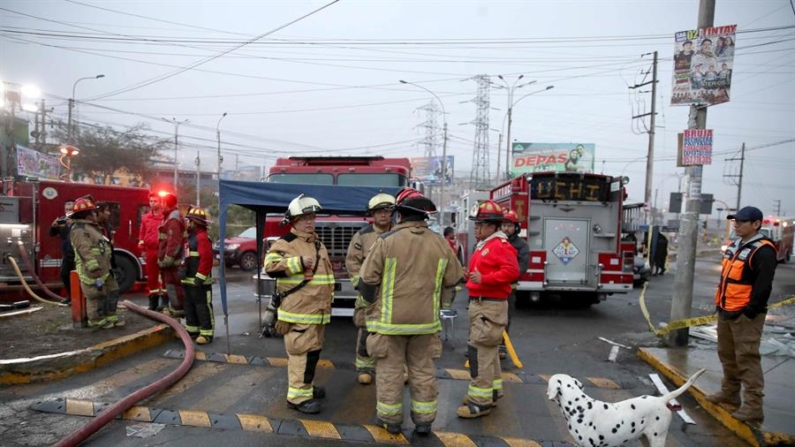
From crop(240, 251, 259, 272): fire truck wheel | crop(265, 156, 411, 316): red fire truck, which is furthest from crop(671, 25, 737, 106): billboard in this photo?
crop(240, 251, 259, 272): fire truck wheel

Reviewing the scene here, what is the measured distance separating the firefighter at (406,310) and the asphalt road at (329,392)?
373 millimetres

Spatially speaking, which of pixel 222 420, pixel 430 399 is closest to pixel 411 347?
pixel 430 399

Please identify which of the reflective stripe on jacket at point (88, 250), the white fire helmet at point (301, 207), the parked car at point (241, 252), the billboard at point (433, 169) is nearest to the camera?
the white fire helmet at point (301, 207)

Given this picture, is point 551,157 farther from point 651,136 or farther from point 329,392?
point 329,392

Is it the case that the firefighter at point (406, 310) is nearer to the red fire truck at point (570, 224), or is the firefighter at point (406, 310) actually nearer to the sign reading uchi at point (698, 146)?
the sign reading uchi at point (698, 146)

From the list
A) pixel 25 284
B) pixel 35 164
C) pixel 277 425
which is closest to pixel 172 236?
pixel 25 284

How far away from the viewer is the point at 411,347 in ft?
13.0

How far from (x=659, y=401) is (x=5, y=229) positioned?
411 inches

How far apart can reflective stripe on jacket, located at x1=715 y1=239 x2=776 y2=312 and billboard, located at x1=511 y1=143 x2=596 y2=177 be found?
37.4 meters

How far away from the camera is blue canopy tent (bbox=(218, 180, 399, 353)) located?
602cm

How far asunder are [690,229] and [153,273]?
8.65 metres

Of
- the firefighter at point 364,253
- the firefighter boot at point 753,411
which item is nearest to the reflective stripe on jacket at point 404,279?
the firefighter at point 364,253

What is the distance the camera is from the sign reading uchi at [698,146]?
22.6 ft

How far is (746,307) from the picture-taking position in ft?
13.8
